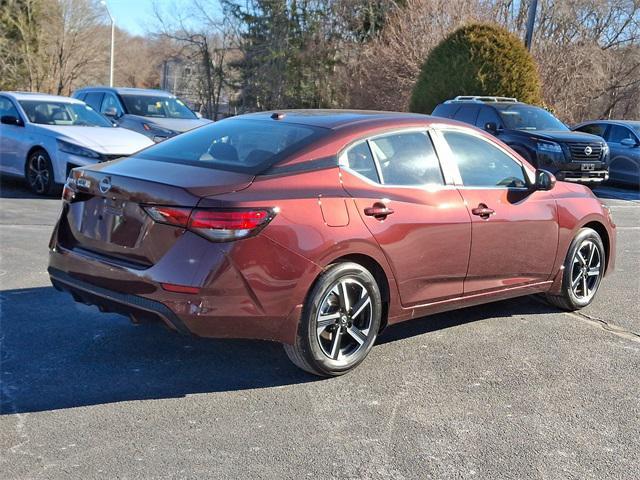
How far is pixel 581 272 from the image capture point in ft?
20.8

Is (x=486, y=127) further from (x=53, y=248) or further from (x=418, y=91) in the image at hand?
(x=53, y=248)

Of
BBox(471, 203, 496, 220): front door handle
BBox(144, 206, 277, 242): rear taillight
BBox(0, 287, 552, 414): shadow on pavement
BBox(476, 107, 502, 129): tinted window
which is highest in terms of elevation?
BBox(476, 107, 502, 129): tinted window

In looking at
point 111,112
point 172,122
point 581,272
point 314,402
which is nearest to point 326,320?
point 314,402

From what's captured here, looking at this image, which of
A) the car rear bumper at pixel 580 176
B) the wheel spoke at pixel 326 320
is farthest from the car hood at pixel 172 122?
the wheel spoke at pixel 326 320

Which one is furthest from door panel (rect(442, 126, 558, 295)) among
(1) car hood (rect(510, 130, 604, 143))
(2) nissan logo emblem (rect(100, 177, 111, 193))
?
(1) car hood (rect(510, 130, 604, 143))

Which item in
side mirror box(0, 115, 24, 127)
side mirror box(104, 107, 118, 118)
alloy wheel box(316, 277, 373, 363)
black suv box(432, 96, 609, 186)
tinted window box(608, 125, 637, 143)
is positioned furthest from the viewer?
tinted window box(608, 125, 637, 143)

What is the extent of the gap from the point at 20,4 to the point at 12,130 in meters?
28.9

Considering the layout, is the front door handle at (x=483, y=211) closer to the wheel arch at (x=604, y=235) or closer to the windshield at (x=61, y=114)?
the wheel arch at (x=604, y=235)

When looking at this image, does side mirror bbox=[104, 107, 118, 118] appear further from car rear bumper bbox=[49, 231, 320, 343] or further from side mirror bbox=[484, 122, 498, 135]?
car rear bumper bbox=[49, 231, 320, 343]

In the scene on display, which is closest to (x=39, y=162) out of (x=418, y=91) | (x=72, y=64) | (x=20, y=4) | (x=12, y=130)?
(x=12, y=130)

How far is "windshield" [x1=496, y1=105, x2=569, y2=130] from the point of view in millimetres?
14898

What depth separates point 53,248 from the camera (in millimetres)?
4789

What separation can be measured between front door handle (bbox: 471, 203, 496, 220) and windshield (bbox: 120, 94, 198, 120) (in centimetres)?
1088

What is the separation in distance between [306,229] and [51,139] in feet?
26.3
